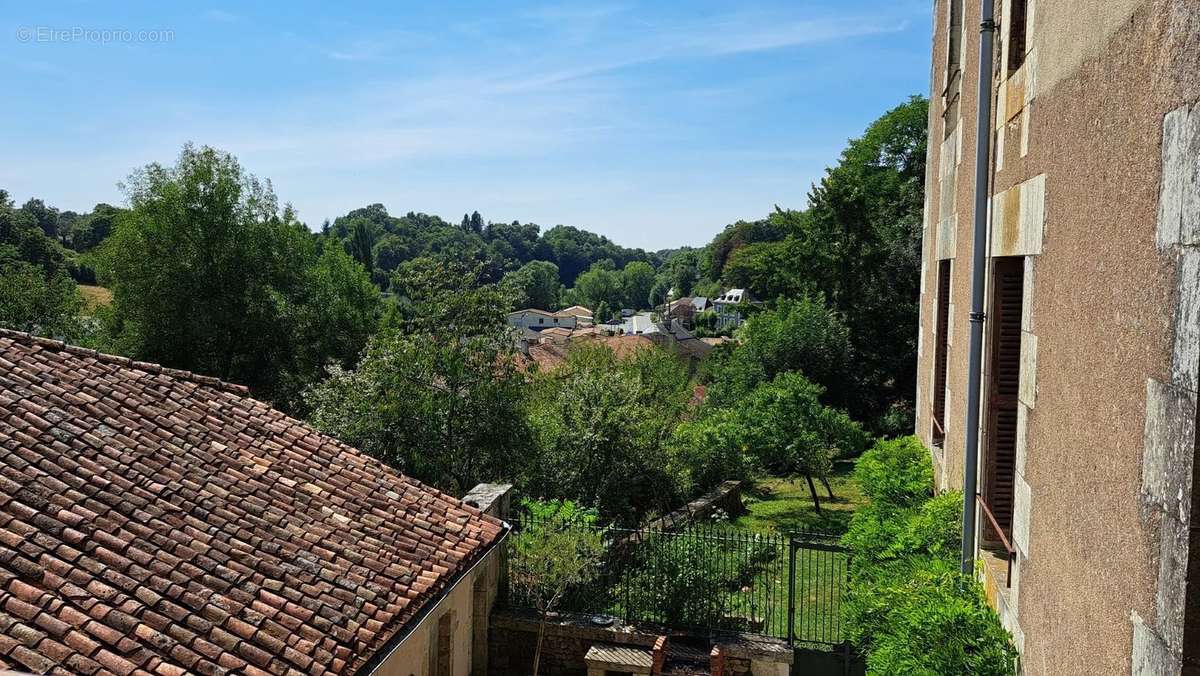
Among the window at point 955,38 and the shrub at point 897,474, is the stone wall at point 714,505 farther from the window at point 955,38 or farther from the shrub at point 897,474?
the window at point 955,38

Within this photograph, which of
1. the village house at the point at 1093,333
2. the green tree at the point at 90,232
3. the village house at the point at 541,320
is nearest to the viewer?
the village house at the point at 1093,333

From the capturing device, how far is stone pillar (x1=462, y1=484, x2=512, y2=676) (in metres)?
11.1

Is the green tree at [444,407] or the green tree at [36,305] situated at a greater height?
the green tree at [36,305]

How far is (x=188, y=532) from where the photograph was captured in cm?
630

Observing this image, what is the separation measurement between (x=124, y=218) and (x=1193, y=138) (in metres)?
29.3

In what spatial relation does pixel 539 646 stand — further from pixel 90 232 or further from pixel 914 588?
pixel 90 232

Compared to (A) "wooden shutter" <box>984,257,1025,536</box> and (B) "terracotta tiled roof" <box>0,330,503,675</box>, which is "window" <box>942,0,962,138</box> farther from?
(B) "terracotta tiled roof" <box>0,330,503,675</box>

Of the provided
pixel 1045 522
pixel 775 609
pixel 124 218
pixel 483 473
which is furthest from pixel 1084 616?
pixel 124 218

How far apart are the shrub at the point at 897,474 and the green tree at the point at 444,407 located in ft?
24.8

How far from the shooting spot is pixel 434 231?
146 m

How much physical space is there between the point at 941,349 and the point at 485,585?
627 cm

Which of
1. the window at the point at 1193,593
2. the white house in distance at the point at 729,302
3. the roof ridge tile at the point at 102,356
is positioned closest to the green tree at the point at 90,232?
the white house in distance at the point at 729,302

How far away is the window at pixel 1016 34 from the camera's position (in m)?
4.93

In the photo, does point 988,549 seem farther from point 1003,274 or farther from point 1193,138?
point 1193,138
